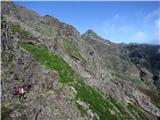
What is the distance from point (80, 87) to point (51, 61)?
755 cm

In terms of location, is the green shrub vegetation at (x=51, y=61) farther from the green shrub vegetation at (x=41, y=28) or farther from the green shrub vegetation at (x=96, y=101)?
the green shrub vegetation at (x=41, y=28)

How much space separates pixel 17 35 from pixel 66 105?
2306cm

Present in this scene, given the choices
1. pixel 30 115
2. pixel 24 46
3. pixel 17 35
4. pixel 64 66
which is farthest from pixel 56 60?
pixel 30 115

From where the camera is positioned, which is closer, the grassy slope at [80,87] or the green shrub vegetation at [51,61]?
the grassy slope at [80,87]

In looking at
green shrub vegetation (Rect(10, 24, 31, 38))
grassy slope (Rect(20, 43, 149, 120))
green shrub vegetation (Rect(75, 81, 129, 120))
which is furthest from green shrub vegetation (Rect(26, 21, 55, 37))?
green shrub vegetation (Rect(75, 81, 129, 120))

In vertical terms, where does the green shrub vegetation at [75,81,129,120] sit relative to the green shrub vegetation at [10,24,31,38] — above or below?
below

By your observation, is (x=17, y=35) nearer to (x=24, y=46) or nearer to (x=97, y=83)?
(x=24, y=46)

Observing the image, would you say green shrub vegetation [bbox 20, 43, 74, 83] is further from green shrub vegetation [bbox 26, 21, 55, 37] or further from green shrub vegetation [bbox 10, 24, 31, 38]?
green shrub vegetation [bbox 26, 21, 55, 37]

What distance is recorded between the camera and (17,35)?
65.6 metres

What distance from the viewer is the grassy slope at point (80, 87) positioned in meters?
55.2

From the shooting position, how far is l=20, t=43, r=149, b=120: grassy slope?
5522 cm

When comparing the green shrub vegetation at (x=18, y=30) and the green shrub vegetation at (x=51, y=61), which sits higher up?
the green shrub vegetation at (x=18, y=30)

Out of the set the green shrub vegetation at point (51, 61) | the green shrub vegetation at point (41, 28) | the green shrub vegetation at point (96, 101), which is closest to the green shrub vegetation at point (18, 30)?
the green shrub vegetation at point (51, 61)

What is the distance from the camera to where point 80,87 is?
5712 cm
